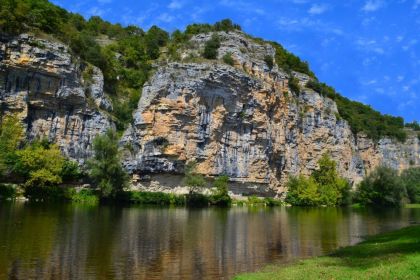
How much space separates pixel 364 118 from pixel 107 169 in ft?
298

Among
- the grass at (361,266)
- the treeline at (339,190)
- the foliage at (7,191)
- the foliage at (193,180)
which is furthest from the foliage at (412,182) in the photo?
the grass at (361,266)

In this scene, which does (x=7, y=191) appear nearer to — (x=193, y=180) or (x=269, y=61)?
(x=193, y=180)

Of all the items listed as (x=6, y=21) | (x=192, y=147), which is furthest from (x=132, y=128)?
(x=6, y=21)

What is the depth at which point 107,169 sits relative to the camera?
191 ft

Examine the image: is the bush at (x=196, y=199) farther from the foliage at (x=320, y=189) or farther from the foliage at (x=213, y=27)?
the foliage at (x=213, y=27)

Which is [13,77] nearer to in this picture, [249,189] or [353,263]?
[249,189]

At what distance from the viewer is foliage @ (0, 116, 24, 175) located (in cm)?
5411

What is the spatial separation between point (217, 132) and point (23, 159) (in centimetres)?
3514

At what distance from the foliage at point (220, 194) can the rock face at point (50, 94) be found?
71.4ft

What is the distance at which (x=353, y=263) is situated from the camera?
16.2 m

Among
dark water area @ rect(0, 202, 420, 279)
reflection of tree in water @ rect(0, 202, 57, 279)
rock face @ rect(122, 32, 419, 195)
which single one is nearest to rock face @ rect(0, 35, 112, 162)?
rock face @ rect(122, 32, 419, 195)

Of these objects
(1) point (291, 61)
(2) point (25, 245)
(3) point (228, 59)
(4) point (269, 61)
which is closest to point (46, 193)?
(2) point (25, 245)

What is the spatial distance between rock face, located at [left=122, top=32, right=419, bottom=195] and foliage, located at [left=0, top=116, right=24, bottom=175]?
18.6 metres

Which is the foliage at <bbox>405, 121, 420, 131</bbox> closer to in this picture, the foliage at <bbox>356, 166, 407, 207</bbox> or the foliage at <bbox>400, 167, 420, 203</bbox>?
the foliage at <bbox>400, 167, 420, 203</bbox>
